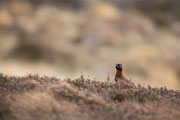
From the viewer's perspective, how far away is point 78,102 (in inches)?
475

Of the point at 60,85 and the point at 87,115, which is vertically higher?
the point at 60,85

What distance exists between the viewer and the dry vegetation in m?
11.2

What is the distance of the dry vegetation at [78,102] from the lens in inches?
440

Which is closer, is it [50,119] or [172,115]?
[50,119]

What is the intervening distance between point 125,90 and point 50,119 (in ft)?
13.5

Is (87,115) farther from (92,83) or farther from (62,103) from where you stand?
(92,83)

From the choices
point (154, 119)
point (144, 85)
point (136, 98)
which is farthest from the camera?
point (144, 85)

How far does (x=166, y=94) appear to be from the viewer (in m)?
14.7

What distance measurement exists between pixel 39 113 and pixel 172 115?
3.22 m

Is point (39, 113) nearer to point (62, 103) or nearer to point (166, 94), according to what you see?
point (62, 103)

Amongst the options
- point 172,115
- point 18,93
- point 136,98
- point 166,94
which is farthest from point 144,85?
point 18,93

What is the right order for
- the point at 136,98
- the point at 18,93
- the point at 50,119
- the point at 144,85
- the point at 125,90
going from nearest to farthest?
the point at 50,119 < the point at 18,93 < the point at 136,98 < the point at 125,90 < the point at 144,85

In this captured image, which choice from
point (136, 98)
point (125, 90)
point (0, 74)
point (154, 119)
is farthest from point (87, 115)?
point (0, 74)

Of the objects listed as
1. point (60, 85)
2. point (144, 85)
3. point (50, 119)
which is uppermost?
point (144, 85)
